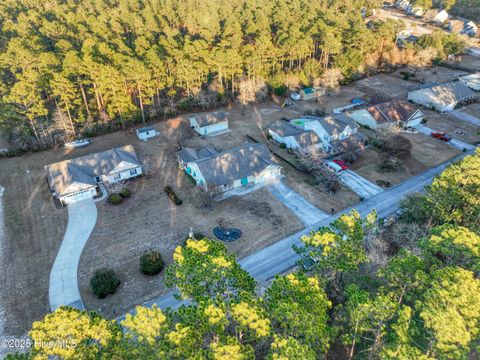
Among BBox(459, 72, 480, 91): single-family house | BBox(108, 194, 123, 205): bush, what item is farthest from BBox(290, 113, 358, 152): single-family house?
BBox(459, 72, 480, 91): single-family house

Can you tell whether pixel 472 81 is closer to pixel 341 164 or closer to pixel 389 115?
pixel 389 115

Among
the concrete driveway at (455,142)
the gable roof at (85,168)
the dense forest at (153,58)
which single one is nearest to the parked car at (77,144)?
the dense forest at (153,58)

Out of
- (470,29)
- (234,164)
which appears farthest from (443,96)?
(470,29)

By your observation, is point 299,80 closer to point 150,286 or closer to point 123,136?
point 123,136

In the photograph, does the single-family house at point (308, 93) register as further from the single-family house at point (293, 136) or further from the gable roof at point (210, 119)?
the gable roof at point (210, 119)

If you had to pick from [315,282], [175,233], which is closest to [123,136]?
[175,233]

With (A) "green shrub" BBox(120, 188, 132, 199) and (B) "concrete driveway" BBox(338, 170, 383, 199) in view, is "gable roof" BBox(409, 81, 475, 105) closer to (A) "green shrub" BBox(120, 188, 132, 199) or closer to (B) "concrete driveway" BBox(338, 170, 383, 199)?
(B) "concrete driveway" BBox(338, 170, 383, 199)
